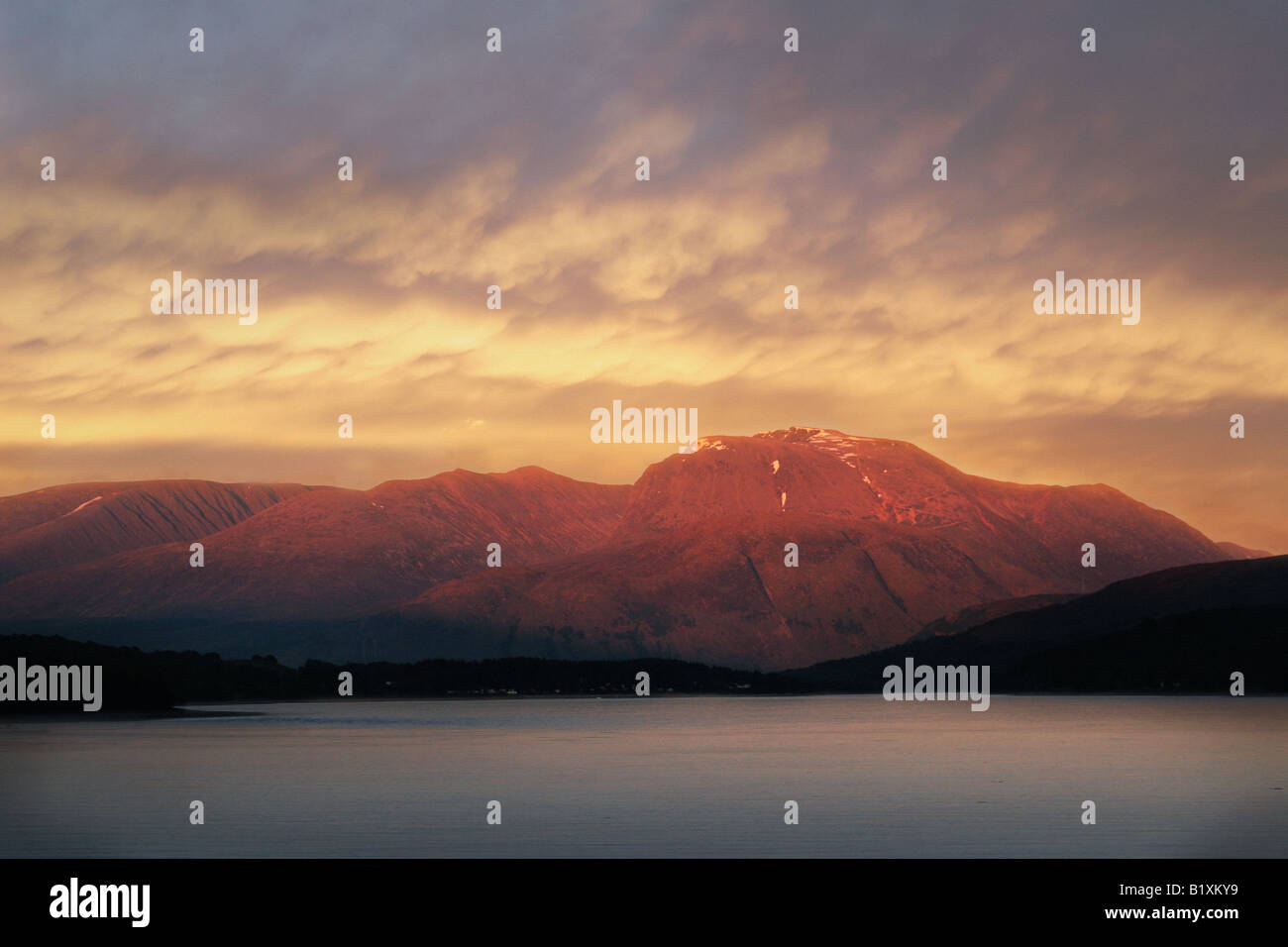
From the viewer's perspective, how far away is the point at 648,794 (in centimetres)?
7681

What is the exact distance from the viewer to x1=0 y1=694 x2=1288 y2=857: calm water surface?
183ft

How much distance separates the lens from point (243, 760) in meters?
104

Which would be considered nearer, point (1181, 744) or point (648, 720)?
point (1181, 744)

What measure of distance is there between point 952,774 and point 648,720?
10986 cm

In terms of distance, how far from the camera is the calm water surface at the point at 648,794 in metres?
55.8
